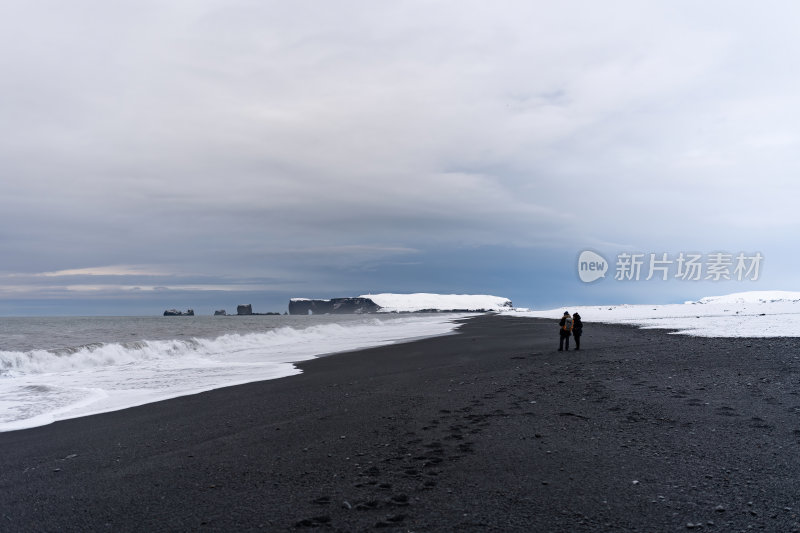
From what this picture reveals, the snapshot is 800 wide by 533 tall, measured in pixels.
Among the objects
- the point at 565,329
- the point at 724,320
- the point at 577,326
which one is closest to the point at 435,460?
the point at 565,329

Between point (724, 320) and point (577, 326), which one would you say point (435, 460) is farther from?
point (724, 320)

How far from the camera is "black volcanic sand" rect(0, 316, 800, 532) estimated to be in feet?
15.9

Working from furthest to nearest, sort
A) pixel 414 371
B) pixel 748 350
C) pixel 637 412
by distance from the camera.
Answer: pixel 748 350
pixel 414 371
pixel 637 412

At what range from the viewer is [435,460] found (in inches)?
253

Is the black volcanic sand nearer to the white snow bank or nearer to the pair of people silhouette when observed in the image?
the pair of people silhouette

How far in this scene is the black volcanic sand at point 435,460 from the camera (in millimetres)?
4832

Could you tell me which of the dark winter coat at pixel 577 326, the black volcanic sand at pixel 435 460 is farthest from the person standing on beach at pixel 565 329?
the black volcanic sand at pixel 435 460

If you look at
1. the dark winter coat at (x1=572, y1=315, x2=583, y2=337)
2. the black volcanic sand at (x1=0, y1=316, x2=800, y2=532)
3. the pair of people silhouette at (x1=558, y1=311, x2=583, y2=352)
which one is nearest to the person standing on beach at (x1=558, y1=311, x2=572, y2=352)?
the pair of people silhouette at (x1=558, y1=311, x2=583, y2=352)

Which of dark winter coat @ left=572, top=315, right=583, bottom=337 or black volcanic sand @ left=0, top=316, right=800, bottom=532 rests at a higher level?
dark winter coat @ left=572, top=315, right=583, bottom=337

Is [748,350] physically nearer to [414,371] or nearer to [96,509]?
[414,371]

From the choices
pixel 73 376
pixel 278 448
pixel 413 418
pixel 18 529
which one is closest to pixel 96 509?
pixel 18 529

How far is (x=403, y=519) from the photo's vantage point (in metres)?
4.70

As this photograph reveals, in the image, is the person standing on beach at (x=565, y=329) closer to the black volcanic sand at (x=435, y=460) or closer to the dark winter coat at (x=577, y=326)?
the dark winter coat at (x=577, y=326)

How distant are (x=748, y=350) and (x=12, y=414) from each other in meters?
20.9
